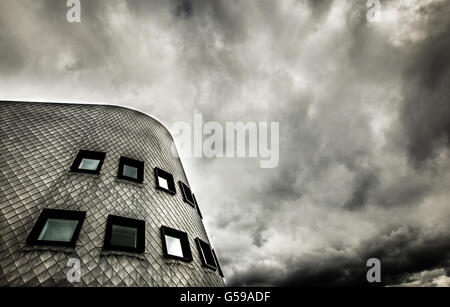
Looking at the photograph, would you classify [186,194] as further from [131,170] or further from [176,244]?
[176,244]

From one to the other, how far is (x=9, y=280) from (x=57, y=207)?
3.32 meters

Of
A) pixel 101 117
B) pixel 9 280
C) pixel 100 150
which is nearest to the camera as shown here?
pixel 9 280

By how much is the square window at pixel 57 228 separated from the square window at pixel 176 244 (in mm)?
4072

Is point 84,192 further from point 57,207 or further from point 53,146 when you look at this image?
point 53,146

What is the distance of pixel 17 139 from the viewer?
43.8ft

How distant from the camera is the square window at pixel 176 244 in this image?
36.8 feet

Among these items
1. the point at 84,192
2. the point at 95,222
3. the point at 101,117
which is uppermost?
the point at 101,117

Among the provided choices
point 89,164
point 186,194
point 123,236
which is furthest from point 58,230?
point 186,194

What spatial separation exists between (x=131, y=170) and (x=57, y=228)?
5315 millimetres

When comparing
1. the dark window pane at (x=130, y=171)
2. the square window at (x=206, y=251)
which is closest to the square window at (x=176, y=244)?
the square window at (x=206, y=251)

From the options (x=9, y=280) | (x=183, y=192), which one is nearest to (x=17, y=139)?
(x=9, y=280)

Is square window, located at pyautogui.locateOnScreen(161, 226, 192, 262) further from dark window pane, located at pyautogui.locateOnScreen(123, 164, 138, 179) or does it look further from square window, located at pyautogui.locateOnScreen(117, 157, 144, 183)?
dark window pane, located at pyautogui.locateOnScreen(123, 164, 138, 179)

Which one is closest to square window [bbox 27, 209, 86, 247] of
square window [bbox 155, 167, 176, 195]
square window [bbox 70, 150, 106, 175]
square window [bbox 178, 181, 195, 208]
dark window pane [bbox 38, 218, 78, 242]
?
dark window pane [bbox 38, 218, 78, 242]

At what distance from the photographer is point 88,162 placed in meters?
13.4
